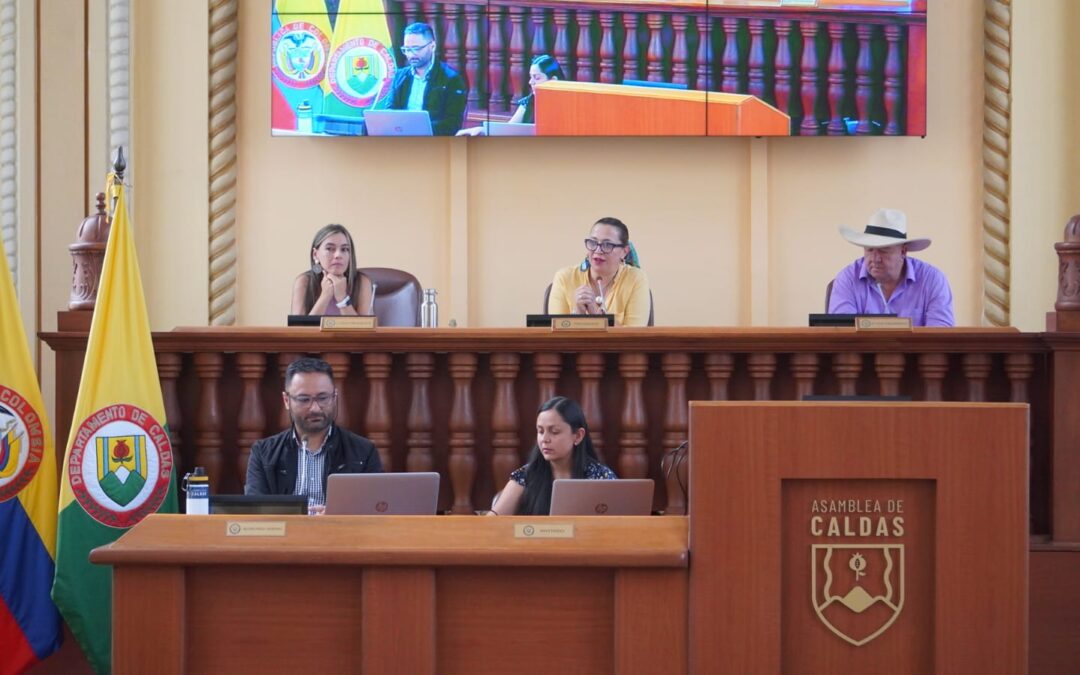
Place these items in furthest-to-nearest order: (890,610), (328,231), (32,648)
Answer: (328,231), (32,648), (890,610)

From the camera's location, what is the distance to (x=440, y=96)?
254 inches

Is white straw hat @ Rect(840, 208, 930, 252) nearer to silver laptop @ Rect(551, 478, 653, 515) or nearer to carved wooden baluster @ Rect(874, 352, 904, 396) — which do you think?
carved wooden baluster @ Rect(874, 352, 904, 396)

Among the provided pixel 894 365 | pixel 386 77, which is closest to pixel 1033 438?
pixel 894 365

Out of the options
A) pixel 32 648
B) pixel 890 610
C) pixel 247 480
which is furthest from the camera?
pixel 247 480

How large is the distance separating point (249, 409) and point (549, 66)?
2.86m

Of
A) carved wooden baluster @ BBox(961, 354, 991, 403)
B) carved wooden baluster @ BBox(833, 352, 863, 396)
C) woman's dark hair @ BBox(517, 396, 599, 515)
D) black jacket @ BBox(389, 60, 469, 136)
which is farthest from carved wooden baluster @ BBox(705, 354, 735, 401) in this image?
black jacket @ BBox(389, 60, 469, 136)

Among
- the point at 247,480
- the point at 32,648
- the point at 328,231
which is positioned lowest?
the point at 32,648

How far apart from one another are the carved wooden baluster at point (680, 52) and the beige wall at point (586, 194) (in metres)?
0.32

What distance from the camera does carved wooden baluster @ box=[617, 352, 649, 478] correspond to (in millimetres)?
4164

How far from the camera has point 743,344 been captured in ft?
13.6

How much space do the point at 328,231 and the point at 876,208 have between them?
2.72 m

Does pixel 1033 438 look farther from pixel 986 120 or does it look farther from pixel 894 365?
pixel 986 120

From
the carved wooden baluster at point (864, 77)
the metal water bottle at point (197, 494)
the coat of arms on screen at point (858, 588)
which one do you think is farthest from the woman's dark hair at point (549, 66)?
the coat of arms on screen at point (858, 588)

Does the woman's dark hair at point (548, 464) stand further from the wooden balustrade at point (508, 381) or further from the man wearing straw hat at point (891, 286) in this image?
the man wearing straw hat at point (891, 286)
